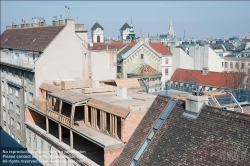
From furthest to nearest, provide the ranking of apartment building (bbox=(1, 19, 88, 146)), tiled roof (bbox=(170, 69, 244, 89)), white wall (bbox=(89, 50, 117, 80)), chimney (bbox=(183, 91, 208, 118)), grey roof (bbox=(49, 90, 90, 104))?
tiled roof (bbox=(170, 69, 244, 89)), white wall (bbox=(89, 50, 117, 80)), apartment building (bbox=(1, 19, 88, 146)), grey roof (bbox=(49, 90, 90, 104)), chimney (bbox=(183, 91, 208, 118))

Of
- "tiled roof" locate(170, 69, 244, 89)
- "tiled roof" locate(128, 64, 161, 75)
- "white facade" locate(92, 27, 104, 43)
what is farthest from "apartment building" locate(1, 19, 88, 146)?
"white facade" locate(92, 27, 104, 43)

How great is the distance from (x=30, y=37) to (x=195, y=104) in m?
28.7

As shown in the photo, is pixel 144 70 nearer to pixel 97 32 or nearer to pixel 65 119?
pixel 65 119

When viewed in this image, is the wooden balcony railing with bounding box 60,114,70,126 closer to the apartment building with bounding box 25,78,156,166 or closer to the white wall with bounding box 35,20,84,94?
the apartment building with bounding box 25,78,156,166

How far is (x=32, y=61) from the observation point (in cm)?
3509

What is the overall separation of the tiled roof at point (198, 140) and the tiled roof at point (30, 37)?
67.6ft

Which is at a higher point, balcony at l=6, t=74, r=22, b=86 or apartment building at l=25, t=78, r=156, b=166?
balcony at l=6, t=74, r=22, b=86

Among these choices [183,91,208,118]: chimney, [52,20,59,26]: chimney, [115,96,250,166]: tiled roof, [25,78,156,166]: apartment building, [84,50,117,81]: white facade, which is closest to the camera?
[115,96,250,166]: tiled roof

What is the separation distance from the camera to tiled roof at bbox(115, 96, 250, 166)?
1301 centimetres

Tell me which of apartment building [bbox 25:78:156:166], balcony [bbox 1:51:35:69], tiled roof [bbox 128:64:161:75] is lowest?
apartment building [bbox 25:78:156:166]

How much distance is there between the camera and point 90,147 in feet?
81.0

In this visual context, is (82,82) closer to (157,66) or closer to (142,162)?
(142,162)

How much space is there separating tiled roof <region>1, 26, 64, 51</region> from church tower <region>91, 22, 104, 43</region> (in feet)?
154

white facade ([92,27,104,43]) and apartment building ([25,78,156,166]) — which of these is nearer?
apartment building ([25,78,156,166])
